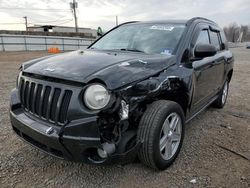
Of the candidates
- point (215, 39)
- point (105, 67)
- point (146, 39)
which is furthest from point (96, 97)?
point (215, 39)

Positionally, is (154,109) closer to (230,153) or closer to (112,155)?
(112,155)

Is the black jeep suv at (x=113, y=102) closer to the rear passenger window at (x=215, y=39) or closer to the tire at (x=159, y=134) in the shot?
the tire at (x=159, y=134)

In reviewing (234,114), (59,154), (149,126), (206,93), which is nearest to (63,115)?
(59,154)

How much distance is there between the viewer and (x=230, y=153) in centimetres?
318

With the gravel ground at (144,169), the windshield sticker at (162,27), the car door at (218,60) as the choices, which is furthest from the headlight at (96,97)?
the car door at (218,60)

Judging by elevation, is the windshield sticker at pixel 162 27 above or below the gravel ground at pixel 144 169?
above

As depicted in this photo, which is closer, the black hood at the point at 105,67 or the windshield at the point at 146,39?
the black hood at the point at 105,67

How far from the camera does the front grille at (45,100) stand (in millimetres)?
2225

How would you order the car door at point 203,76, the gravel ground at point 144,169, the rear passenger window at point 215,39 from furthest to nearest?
the rear passenger window at point 215,39 < the car door at point 203,76 < the gravel ground at point 144,169

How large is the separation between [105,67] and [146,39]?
1256mm

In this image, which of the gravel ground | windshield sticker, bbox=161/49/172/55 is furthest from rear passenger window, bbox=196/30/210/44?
the gravel ground

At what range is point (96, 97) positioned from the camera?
7.04 ft

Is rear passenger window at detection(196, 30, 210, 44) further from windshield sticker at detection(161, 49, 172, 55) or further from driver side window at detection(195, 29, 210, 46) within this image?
windshield sticker at detection(161, 49, 172, 55)

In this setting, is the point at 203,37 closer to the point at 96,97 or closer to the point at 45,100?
the point at 96,97
